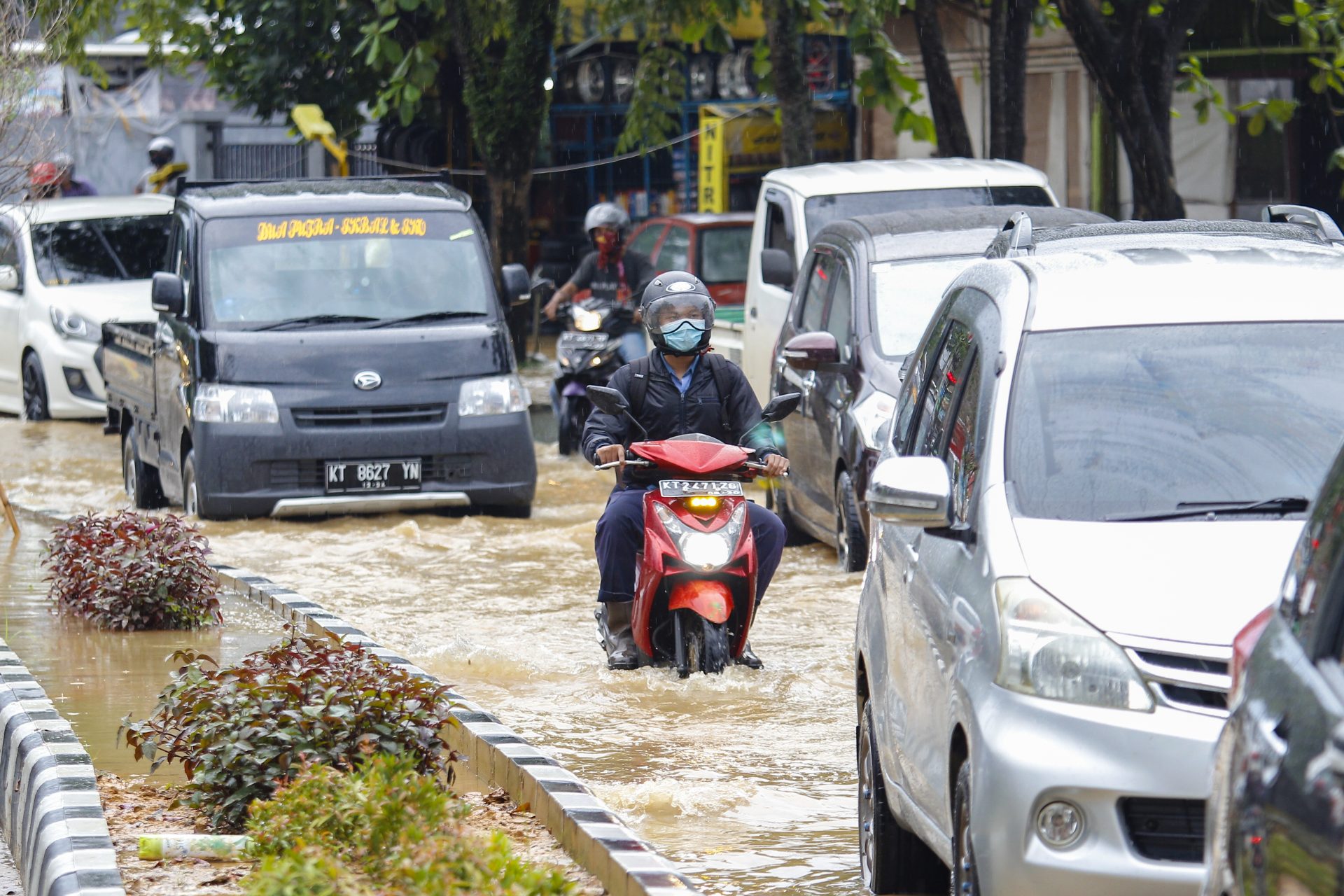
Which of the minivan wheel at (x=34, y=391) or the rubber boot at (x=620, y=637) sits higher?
the rubber boot at (x=620, y=637)

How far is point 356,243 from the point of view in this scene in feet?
45.5

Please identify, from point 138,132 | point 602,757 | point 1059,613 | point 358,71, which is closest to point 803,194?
point 602,757

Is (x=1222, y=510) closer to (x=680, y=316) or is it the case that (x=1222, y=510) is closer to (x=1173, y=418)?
(x=1173, y=418)

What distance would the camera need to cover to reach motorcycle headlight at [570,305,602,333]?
1711 cm

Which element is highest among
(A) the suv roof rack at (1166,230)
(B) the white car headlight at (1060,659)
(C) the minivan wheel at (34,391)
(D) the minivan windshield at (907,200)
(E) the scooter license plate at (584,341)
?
(A) the suv roof rack at (1166,230)

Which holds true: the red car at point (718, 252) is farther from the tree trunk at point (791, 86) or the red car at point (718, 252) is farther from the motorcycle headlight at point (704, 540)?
the motorcycle headlight at point (704, 540)

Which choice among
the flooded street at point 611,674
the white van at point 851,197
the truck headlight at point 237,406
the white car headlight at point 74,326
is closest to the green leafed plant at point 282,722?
the flooded street at point 611,674

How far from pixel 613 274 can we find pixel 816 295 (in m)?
4.77

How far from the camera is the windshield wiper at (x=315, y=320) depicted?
13.5 metres

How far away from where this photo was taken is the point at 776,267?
1334cm

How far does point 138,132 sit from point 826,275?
77.5 feet

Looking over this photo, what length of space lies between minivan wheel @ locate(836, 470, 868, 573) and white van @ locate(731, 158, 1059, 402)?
230cm

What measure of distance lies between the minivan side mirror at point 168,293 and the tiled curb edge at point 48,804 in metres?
6.13

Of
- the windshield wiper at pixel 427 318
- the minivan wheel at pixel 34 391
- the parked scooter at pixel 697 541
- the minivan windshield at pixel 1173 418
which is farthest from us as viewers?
the minivan wheel at pixel 34 391
